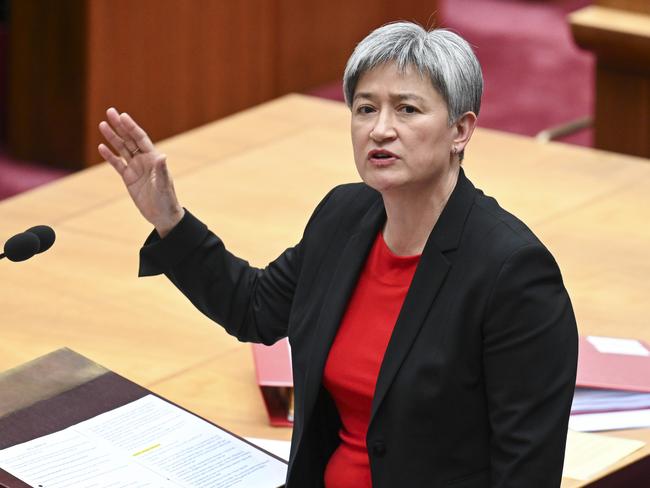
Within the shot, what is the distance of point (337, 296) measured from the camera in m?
2.03

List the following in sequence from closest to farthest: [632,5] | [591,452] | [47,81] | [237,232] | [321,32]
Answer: [591,452] → [237,232] → [632,5] → [47,81] → [321,32]

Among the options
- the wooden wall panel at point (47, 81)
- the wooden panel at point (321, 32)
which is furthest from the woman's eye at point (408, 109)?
the wooden panel at point (321, 32)

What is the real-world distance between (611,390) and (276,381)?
0.57 m

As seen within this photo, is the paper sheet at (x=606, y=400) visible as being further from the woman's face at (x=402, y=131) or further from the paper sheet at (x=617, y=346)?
the woman's face at (x=402, y=131)

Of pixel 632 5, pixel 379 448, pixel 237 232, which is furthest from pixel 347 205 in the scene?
pixel 632 5

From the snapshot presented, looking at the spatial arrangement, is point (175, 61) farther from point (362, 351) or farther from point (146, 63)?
point (362, 351)

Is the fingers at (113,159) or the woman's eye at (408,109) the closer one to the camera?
the woman's eye at (408,109)

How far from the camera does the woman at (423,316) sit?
6.10 ft

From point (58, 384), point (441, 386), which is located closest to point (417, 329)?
point (441, 386)

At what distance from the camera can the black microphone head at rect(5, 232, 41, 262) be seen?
6.84 feet

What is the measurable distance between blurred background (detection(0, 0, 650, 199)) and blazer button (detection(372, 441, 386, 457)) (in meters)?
2.60

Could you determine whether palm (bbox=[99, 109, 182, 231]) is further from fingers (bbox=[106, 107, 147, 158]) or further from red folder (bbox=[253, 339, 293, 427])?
red folder (bbox=[253, 339, 293, 427])

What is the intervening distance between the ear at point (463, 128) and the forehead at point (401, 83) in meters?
0.05

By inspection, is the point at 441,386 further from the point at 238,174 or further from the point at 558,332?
the point at 238,174
